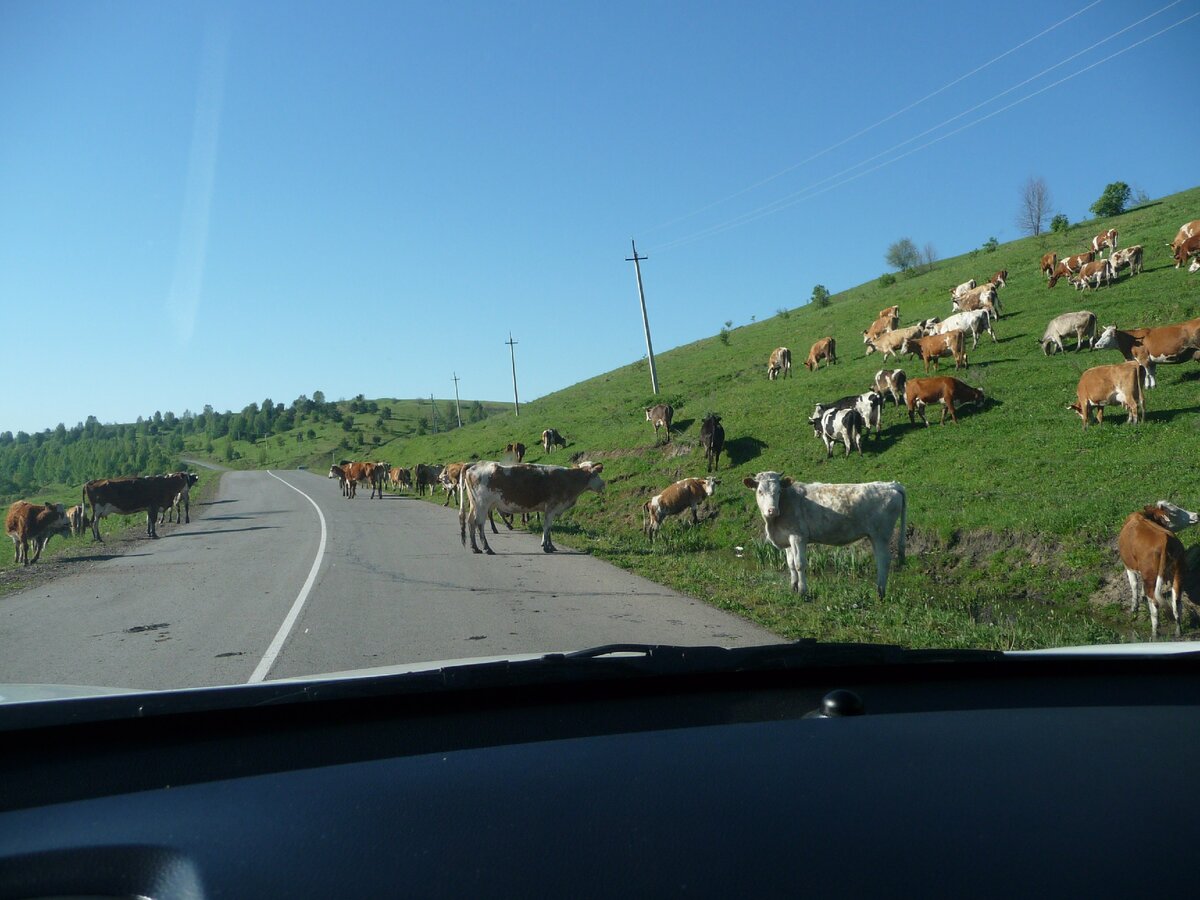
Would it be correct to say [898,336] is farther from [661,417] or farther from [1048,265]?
[1048,265]

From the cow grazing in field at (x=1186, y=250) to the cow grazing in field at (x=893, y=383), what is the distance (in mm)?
12736

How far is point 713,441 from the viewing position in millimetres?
24516

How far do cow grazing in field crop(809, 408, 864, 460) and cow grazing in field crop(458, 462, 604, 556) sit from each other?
6375 mm

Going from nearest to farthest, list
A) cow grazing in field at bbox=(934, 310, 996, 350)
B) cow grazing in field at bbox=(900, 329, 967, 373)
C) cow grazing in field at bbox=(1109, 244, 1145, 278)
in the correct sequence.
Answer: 1. cow grazing in field at bbox=(900, 329, 967, 373)
2. cow grazing in field at bbox=(934, 310, 996, 350)
3. cow grazing in field at bbox=(1109, 244, 1145, 278)

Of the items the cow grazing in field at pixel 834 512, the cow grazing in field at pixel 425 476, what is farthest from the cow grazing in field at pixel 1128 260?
the cow grazing in field at pixel 425 476

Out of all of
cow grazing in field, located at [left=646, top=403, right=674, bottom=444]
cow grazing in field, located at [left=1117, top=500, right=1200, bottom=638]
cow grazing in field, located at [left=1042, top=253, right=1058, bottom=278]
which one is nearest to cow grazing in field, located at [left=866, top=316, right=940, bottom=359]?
cow grazing in field, located at [left=1042, top=253, right=1058, bottom=278]

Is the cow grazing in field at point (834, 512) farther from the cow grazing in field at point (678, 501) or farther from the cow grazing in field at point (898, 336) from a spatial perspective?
the cow grazing in field at point (898, 336)

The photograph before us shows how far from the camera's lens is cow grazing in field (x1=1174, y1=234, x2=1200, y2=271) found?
99.6 ft

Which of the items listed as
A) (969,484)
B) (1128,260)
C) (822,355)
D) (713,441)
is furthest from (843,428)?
(1128,260)

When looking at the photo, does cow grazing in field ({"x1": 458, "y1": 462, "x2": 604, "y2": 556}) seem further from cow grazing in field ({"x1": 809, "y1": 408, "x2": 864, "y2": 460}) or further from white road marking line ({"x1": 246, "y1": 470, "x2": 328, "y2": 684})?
cow grazing in field ({"x1": 809, "y1": 408, "x2": 864, "y2": 460})

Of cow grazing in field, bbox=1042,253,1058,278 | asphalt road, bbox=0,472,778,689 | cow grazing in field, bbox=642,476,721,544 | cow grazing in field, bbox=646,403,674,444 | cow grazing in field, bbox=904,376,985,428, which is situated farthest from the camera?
cow grazing in field, bbox=1042,253,1058,278

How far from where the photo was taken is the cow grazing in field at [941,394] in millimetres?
21891

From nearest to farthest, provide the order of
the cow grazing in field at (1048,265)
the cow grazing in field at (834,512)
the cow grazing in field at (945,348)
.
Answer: the cow grazing in field at (834,512), the cow grazing in field at (945,348), the cow grazing in field at (1048,265)

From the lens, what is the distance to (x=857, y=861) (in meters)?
2.07
